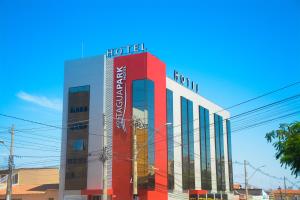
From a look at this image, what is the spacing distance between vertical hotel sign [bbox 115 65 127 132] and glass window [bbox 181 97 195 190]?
16.0 metres

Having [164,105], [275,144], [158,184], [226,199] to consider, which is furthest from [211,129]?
[275,144]

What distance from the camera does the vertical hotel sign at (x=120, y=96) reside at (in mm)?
65875

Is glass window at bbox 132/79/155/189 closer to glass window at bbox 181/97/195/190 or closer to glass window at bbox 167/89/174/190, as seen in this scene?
glass window at bbox 167/89/174/190

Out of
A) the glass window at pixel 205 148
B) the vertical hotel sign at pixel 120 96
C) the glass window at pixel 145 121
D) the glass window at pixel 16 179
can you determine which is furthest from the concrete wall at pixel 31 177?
the glass window at pixel 205 148

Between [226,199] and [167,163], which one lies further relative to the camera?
[226,199]

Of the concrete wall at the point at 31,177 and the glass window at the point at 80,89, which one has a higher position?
the glass window at the point at 80,89

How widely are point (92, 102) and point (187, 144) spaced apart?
2125 centimetres

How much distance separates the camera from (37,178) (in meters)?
79.3

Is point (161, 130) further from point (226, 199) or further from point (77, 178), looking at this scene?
point (226, 199)

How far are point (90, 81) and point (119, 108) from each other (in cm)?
687

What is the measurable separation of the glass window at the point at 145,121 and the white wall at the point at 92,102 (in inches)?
226

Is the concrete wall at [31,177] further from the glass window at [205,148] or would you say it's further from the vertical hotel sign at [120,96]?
the glass window at [205,148]

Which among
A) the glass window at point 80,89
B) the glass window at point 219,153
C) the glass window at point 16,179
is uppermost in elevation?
the glass window at point 80,89

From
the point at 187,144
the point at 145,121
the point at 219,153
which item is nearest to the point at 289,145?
the point at 145,121
